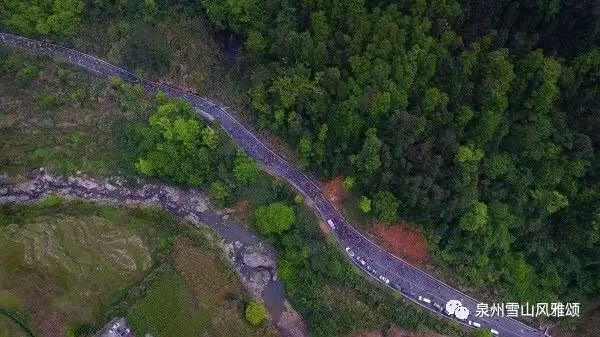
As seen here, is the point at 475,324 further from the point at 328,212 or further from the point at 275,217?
the point at 275,217

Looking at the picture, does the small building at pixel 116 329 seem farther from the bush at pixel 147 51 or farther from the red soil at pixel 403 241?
the bush at pixel 147 51

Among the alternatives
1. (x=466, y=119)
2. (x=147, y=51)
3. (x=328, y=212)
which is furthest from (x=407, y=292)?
(x=147, y=51)

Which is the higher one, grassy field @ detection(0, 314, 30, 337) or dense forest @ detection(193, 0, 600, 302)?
dense forest @ detection(193, 0, 600, 302)

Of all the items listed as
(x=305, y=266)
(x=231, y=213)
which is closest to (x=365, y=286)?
(x=305, y=266)

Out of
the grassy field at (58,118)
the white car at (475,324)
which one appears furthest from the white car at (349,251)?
the grassy field at (58,118)

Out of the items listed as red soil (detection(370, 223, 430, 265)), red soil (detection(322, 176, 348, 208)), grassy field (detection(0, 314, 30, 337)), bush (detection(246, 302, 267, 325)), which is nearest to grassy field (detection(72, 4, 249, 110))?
red soil (detection(322, 176, 348, 208))

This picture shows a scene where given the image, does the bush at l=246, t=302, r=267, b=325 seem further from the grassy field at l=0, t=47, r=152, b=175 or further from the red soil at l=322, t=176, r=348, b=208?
the grassy field at l=0, t=47, r=152, b=175

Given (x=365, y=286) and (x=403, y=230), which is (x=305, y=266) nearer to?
(x=365, y=286)
